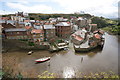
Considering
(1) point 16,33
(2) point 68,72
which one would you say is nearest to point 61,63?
(2) point 68,72

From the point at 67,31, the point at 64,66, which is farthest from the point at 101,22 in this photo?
the point at 64,66

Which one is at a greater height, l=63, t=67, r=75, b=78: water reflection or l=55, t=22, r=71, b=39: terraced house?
l=55, t=22, r=71, b=39: terraced house

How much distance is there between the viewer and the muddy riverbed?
12191mm

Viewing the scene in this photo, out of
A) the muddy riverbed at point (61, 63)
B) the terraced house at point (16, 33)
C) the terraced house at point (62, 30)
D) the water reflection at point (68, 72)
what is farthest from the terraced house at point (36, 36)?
the water reflection at point (68, 72)

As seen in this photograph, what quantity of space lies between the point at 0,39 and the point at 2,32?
2014mm

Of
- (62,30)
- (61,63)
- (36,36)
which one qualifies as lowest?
(61,63)

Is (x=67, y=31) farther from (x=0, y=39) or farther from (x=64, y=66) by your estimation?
(x=0, y=39)

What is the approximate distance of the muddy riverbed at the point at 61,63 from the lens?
40.0ft

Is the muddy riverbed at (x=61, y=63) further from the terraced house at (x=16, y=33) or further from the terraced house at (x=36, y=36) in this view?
the terraced house at (x=16, y=33)

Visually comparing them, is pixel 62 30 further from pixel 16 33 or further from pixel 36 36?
pixel 16 33

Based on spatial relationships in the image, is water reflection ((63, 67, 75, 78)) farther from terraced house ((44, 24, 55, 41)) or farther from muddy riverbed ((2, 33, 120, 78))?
terraced house ((44, 24, 55, 41))

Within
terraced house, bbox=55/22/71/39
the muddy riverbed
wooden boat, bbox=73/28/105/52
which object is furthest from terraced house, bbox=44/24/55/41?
wooden boat, bbox=73/28/105/52

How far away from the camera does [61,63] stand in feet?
47.1

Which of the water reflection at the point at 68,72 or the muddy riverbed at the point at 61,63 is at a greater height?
the muddy riverbed at the point at 61,63
